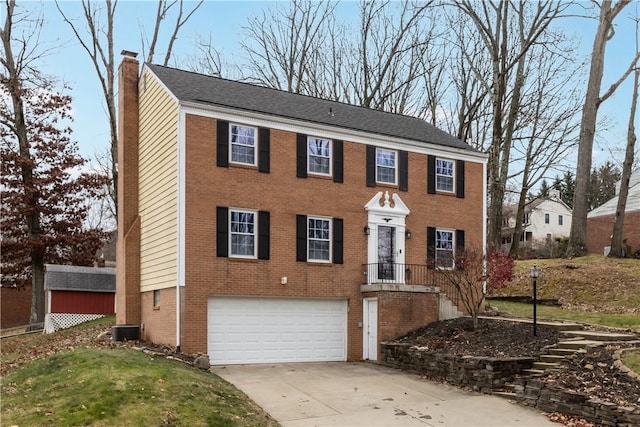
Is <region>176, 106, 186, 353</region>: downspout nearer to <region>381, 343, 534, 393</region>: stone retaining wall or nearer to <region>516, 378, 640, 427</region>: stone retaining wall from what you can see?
<region>381, 343, 534, 393</region>: stone retaining wall

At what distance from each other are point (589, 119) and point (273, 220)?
1865 cm

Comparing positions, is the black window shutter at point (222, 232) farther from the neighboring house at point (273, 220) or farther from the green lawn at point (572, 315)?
the green lawn at point (572, 315)

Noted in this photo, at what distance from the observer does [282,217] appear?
674 inches

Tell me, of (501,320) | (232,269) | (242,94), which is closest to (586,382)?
(501,320)

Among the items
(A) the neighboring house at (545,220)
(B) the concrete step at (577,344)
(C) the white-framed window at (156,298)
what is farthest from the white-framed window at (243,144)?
(A) the neighboring house at (545,220)

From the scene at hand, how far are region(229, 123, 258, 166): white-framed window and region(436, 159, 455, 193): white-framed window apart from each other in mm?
6828

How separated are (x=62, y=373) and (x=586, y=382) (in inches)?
373

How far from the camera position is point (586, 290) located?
23.0 m

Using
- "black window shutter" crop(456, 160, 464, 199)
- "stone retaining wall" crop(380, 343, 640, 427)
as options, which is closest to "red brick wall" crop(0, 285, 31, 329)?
"stone retaining wall" crop(380, 343, 640, 427)

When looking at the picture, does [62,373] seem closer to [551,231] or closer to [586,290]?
[586,290]

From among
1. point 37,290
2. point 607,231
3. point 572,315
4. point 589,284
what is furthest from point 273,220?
point 607,231

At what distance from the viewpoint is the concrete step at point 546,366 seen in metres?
12.2

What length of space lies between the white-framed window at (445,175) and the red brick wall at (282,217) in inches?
14.6

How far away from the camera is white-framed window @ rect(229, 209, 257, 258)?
16.3 metres
